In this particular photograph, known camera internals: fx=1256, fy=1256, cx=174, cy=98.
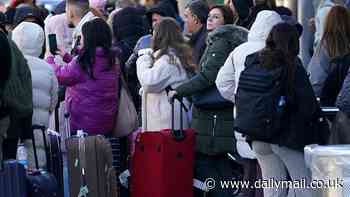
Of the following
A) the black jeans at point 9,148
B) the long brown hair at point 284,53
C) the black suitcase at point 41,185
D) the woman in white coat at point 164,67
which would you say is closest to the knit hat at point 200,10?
the woman in white coat at point 164,67

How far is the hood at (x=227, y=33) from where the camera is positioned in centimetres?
1126

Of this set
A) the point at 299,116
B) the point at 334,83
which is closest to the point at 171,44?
the point at 334,83

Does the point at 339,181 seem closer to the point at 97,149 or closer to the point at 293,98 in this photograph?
the point at 293,98

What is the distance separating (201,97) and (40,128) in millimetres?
1667

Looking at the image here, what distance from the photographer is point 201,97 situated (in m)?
11.3

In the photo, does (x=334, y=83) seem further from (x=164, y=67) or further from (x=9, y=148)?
(x=9, y=148)

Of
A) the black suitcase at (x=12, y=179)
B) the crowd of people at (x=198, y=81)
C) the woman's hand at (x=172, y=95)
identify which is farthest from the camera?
the woman's hand at (x=172, y=95)

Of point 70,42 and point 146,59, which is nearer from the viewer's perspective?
point 146,59

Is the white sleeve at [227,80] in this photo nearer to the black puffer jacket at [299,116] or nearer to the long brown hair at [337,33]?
the long brown hair at [337,33]

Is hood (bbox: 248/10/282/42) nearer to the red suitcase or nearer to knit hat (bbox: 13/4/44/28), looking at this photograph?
the red suitcase

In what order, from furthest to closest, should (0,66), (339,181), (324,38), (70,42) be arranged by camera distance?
1. (70,42)
2. (324,38)
3. (0,66)
4. (339,181)

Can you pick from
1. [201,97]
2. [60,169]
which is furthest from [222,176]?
[60,169]

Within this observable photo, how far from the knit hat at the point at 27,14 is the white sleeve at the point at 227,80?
→ 3005 millimetres

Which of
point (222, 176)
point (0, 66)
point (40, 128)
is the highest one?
point (0, 66)
